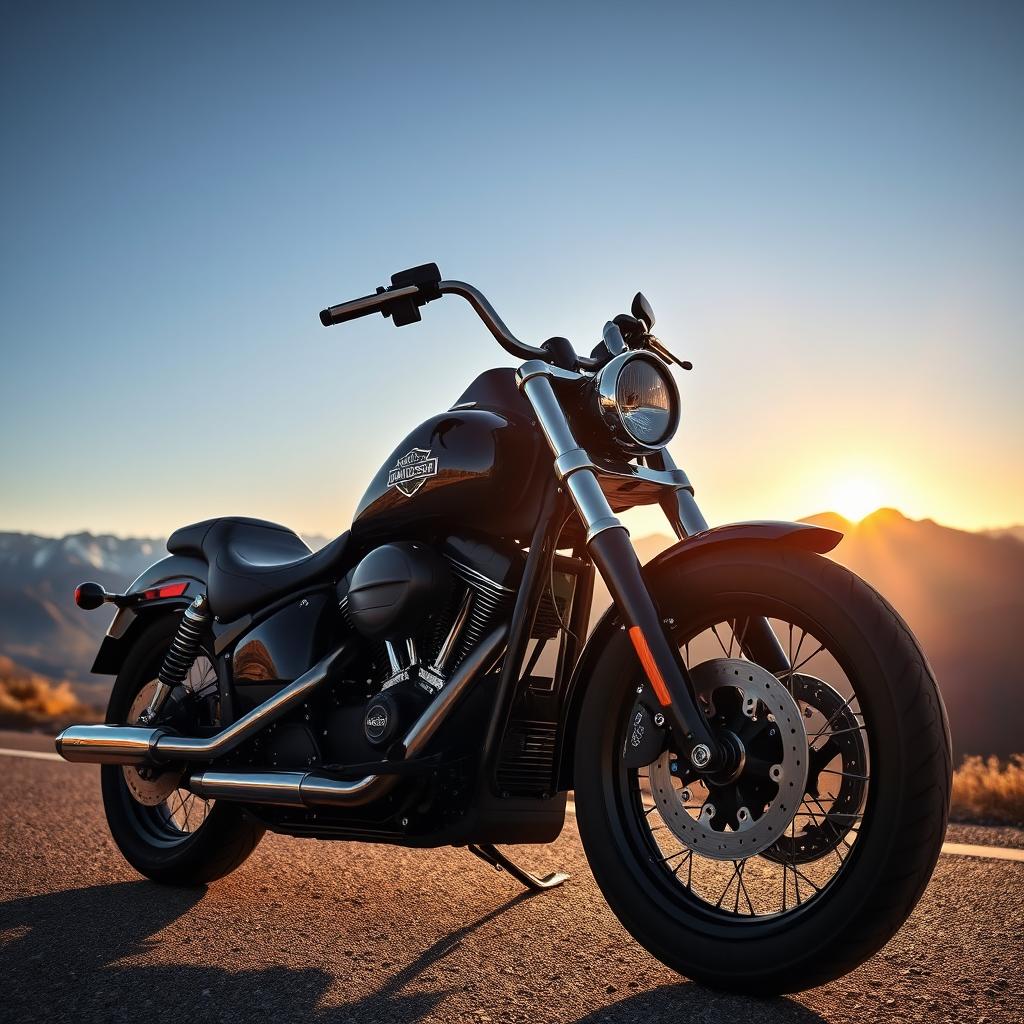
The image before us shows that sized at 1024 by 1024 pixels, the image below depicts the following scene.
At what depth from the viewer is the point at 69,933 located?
10.1 ft

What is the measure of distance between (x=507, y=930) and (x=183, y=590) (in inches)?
77.2

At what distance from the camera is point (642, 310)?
3268 millimetres

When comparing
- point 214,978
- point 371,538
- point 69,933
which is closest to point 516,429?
point 371,538

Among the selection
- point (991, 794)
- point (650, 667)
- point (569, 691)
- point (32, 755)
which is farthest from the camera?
point (32, 755)

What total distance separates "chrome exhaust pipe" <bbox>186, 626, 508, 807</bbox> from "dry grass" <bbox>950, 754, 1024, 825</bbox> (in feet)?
11.0

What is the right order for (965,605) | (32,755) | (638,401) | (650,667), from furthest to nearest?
1. (965,605)
2. (32,755)
3. (638,401)
4. (650,667)

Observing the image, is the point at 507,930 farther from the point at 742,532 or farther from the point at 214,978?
the point at 742,532

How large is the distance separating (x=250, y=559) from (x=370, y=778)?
1.34m

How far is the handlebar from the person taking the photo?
10.2ft

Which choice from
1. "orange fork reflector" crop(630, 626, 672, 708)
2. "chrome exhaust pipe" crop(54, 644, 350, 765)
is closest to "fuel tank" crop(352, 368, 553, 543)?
"chrome exhaust pipe" crop(54, 644, 350, 765)

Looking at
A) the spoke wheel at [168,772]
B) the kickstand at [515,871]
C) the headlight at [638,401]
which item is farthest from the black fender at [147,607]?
the headlight at [638,401]

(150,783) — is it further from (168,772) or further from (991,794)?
(991,794)

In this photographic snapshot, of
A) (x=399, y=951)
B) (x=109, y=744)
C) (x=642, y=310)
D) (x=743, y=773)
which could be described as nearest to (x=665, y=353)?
(x=642, y=310)

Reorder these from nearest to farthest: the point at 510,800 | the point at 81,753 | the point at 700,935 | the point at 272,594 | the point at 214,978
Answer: the point at 700,935 → the point at 214,978 → the point at 510,800 → the point at 272,594 → the point at 81,753
